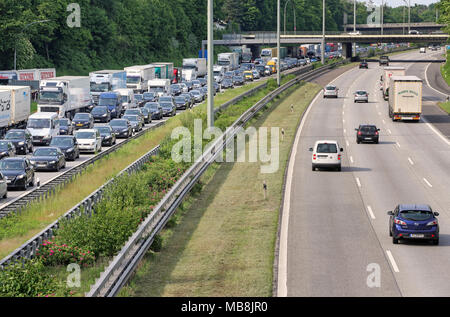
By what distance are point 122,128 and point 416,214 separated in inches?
1415

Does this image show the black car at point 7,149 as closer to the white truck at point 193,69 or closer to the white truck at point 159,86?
the white truck at point 159,86

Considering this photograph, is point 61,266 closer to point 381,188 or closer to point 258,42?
point 381,188

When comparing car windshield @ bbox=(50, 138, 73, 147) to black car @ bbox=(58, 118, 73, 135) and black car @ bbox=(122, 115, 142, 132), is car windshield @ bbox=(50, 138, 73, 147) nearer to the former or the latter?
black car @ bbox=(58, 118, 73, 135)

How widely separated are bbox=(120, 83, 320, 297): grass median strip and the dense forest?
59936mm

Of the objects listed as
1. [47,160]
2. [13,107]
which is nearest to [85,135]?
[47,160]

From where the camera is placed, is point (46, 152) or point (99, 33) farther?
point (99, 33)

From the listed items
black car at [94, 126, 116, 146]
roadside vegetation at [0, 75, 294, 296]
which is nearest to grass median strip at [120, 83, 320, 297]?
roadside vegetation at [0, 75, 294, 296]

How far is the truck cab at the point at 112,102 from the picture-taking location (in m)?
71.0

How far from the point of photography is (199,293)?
20.8 metres

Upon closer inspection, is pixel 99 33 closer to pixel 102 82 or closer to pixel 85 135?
pixel 102 82

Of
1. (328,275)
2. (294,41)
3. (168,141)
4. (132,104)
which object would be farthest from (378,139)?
(294,41)

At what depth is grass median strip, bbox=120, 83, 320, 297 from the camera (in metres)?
21.6

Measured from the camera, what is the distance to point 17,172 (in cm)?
3959
